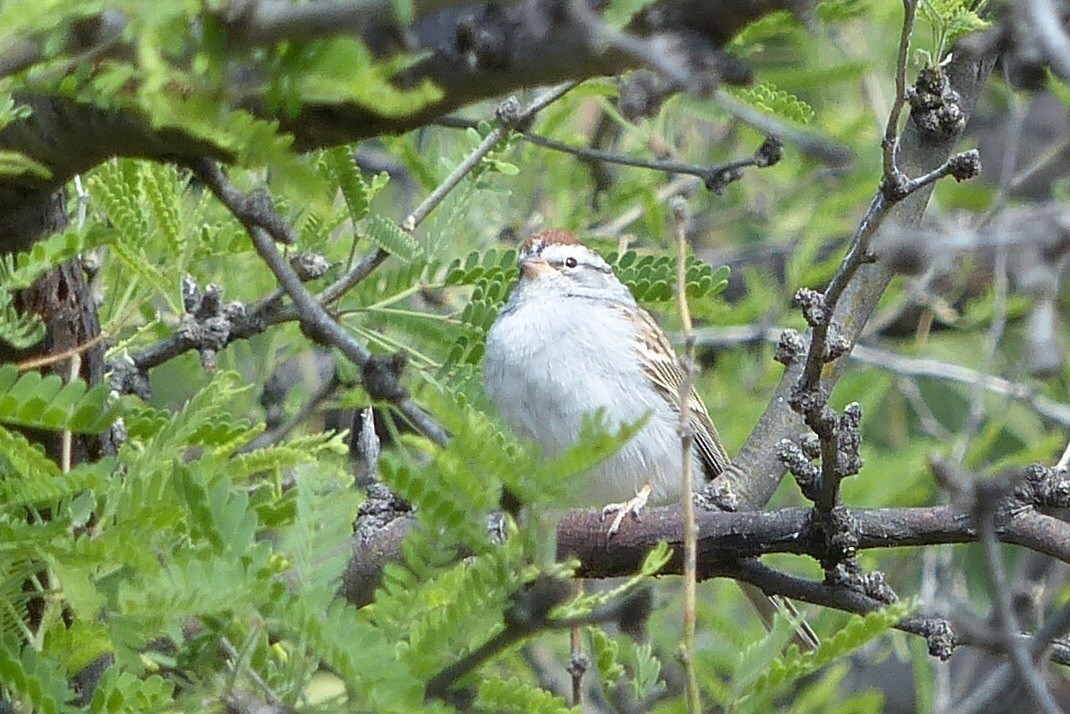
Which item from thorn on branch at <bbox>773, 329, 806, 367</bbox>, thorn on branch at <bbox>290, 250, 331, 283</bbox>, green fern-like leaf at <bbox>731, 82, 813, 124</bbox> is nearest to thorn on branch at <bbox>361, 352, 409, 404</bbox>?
thorn on branch at <bbox>773, 329, 806, 367</bbox>

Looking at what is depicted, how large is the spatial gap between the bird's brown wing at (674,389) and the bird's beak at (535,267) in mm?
303

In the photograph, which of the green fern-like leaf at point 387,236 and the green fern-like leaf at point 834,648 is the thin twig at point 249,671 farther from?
the green fern-like leaf at point 387,236

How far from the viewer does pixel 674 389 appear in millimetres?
4117

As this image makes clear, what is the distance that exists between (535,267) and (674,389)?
52 cm

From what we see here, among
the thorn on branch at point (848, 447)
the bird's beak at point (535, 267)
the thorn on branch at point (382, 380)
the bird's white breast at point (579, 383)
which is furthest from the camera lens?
the bird's beak at point (535, 267)

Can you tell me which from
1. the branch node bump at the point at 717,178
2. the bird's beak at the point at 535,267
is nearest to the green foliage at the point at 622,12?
the branch node bump at the point at 717,178

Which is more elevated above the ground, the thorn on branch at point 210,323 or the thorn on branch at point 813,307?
the thorn on branch at point 813,307

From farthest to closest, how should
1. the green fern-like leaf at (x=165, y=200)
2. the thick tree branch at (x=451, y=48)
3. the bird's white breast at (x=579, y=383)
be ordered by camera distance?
the bird's white breast at (x=579, y=383) < the green fern-like leaf at (x=165, y=200) < the thick tree branch at (x=451, y=48)

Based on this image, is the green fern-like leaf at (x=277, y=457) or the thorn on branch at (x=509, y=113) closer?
the green fern-like leaf at (x=277, y=457)

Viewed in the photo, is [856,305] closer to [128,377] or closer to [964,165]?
[964,165]

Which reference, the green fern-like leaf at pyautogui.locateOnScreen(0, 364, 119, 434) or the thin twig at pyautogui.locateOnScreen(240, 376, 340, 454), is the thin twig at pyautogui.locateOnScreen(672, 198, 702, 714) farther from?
the thin twig at pyautogui.locateOnScreen(240, 376, 340, 454)

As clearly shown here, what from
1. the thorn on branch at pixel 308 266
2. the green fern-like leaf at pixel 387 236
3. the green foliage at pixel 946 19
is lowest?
the thorn on branch at pixel 308 266

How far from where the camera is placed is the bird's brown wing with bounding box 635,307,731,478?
4066mm

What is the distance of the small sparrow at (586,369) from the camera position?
3.67 m
